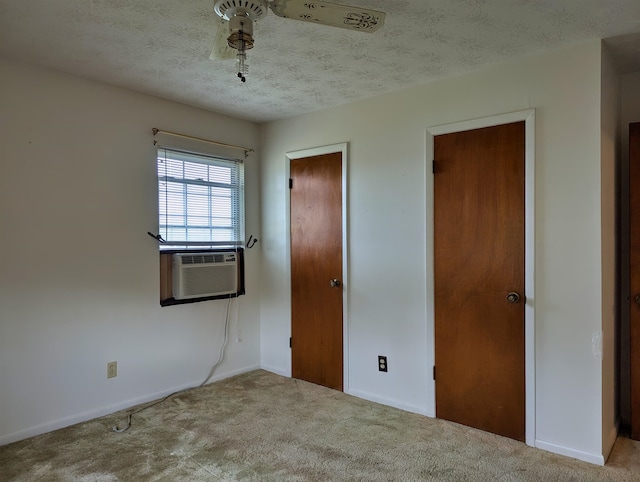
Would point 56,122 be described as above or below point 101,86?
below

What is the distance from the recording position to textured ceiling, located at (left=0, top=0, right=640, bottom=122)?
2.04 meters

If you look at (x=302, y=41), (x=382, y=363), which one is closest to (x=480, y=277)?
(x=382, y=363)

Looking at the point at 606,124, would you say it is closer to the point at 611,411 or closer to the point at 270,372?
the point at 611,411

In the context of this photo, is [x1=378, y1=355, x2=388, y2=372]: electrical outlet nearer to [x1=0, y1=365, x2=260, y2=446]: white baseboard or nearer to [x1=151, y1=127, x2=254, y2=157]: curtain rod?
[x1=0, y1=365, x2=260, y2=446]: white baseboard

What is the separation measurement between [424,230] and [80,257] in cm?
238

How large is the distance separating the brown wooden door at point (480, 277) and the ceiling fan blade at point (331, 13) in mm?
1372

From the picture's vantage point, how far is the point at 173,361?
3.50 meters

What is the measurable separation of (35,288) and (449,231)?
272cm

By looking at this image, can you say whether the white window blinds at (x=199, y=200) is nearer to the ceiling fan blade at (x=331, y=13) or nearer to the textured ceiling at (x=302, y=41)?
the textured ceiling at (x=302, y=41)

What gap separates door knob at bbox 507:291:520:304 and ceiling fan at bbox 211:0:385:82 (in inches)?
69.9

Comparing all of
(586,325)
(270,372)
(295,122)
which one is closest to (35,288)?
(270,372)

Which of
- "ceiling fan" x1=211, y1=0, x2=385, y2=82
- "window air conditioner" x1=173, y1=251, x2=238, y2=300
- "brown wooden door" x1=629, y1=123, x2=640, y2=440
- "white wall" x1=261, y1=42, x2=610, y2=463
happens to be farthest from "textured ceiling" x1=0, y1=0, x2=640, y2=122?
"window air conditioner" x1=173, y1=251, x2=238, y2=300

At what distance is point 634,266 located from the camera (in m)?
2.65

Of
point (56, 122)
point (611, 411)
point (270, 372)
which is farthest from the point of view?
point (270, 372)
